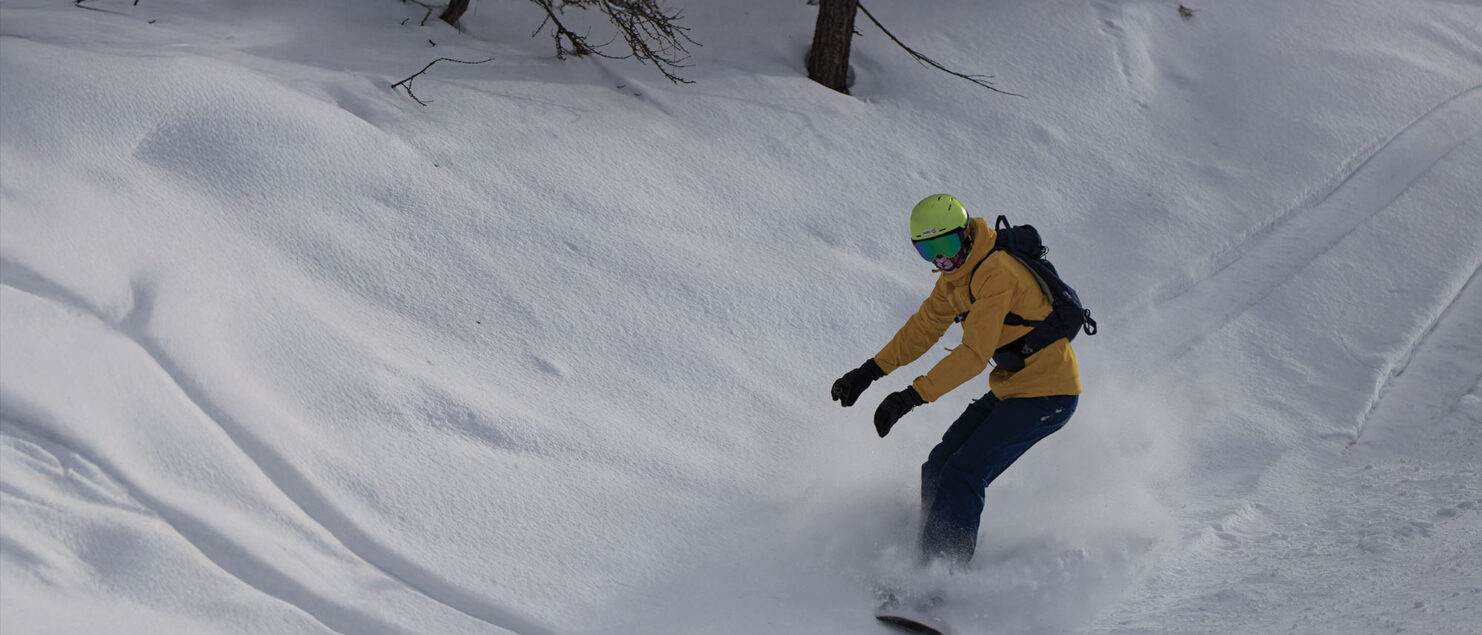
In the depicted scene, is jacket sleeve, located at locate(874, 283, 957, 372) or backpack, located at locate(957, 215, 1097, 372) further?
jacket sleeve, located at locate(874, 283, 957, 372)

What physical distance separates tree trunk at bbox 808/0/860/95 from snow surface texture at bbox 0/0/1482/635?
31 centimetres

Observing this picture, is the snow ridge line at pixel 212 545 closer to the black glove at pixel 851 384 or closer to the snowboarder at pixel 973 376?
the black glove at pixel 851 384

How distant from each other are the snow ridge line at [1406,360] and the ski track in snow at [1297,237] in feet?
2.61

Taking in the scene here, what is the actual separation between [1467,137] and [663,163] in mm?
6724

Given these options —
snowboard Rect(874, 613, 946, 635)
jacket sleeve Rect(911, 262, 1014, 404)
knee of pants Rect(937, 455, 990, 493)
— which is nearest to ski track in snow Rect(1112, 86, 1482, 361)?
knee of pants Rect(937, 455, 990, 493)

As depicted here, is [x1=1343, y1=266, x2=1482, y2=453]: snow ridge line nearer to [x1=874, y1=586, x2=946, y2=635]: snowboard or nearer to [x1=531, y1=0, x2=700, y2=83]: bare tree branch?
[x1=874, y1=586, x2=946, y2=635]: snowboard

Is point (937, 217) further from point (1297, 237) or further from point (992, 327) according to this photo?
point (1297, 237)

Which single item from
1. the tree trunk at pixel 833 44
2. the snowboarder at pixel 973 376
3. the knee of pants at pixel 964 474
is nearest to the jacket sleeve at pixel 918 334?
the snowboarder at pixel 973 376

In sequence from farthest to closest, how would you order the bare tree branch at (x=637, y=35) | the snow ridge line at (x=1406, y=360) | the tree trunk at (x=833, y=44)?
the tree trunk at (x=833, y=44)
the bare tree branch at (x=637, y=35)
the snow ridge line at (x=1406, y=360)

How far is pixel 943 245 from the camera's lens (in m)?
4.07

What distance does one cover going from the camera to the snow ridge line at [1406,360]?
225 inches

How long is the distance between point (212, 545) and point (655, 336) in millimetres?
2429

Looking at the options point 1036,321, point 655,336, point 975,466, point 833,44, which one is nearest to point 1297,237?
point 833,44

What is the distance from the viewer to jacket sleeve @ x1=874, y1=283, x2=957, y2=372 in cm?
439
